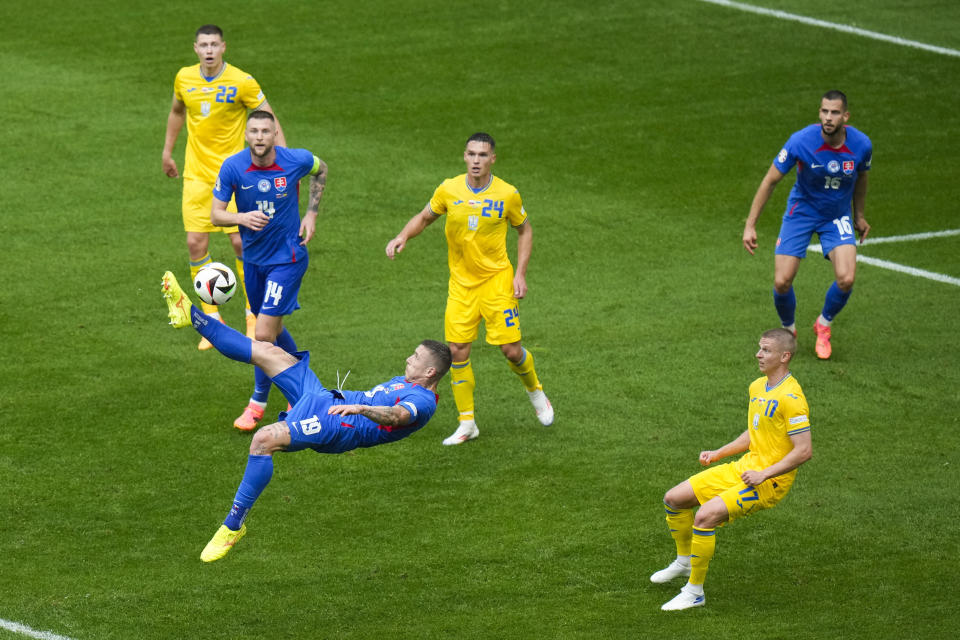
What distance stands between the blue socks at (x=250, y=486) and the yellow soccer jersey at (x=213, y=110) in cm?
509

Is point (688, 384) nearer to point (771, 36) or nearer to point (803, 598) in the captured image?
point (803, 598)

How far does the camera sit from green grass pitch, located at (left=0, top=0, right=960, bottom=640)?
31.0ft

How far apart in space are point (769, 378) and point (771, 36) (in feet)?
53.9

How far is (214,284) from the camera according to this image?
10.2 m

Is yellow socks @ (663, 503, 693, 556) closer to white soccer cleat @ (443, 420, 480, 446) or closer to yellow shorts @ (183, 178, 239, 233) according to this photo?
white soccer cleat @ (443, 420, 480, 446)

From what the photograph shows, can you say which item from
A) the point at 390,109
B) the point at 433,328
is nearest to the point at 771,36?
the point at 390,109

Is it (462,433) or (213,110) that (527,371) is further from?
(213,110)

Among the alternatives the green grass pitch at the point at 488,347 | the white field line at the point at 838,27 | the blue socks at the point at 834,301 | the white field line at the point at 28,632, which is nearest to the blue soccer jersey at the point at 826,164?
the blue socks at the point at 834,301

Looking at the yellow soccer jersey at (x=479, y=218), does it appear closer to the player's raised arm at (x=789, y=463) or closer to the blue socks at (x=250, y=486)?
the blue socks at (x=250, y=486)

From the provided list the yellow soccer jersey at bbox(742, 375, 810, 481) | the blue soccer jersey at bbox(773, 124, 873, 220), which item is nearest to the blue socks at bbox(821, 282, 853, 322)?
the blue soccer jersey at bbox(773, 124, 873, 220)

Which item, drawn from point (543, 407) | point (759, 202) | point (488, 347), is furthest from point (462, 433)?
point (759, 202)

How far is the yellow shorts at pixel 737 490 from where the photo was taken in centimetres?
896

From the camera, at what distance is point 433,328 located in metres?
14.0

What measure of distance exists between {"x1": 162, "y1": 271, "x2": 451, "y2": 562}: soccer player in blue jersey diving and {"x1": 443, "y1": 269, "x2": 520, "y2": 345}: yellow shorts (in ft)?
6.41
